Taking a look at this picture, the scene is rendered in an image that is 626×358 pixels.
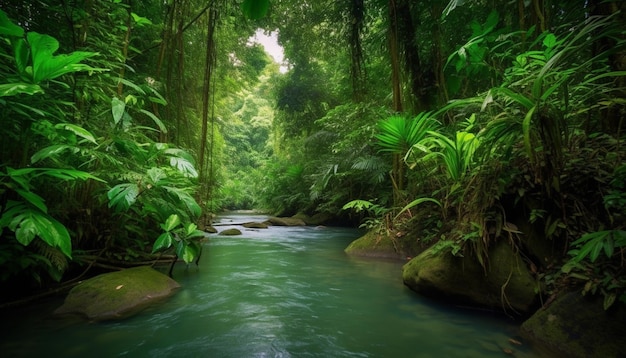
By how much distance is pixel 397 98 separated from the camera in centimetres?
480

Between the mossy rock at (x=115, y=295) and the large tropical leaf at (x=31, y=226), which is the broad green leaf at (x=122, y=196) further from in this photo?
the mossy rock at (x=115, y=295)

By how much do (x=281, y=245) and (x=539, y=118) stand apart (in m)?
4.63

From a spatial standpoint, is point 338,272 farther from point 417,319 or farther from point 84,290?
point 84,290

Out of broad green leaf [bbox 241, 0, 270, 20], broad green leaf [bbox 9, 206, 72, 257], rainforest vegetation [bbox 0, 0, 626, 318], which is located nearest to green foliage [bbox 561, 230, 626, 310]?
rainforest vegetation [bbox 0, 0, 626, 318]

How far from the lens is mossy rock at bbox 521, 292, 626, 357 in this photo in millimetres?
1498

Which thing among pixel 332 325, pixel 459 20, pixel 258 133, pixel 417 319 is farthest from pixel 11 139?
pixel 258 133

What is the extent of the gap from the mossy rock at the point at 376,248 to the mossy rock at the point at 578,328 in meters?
2.55

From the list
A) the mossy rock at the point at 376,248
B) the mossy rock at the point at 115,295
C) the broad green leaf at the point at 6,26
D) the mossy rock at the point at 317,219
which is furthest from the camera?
the mossy rock at the point at 317,219

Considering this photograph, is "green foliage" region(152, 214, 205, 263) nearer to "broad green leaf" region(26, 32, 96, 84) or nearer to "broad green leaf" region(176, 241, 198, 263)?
"broad green leaf" region(176, 241, 198, 263)

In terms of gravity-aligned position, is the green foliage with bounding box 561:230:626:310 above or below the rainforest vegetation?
below

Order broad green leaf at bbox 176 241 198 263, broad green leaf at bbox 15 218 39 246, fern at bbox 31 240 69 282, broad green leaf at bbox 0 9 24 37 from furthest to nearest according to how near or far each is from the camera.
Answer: broad green leaf at bbox 176 241 198 263, fern at bbox 31 240 69 282, broad green leaf at bbox 15 218 39 246, broad green leaf at bbox 0 9 24 37

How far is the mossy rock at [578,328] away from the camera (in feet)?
4.91

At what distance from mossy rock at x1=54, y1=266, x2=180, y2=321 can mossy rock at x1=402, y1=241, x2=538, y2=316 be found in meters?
2.33

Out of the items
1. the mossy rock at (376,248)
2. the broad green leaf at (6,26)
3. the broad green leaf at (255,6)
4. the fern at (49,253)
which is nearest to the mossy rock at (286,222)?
the mossy rock at (376,248)
